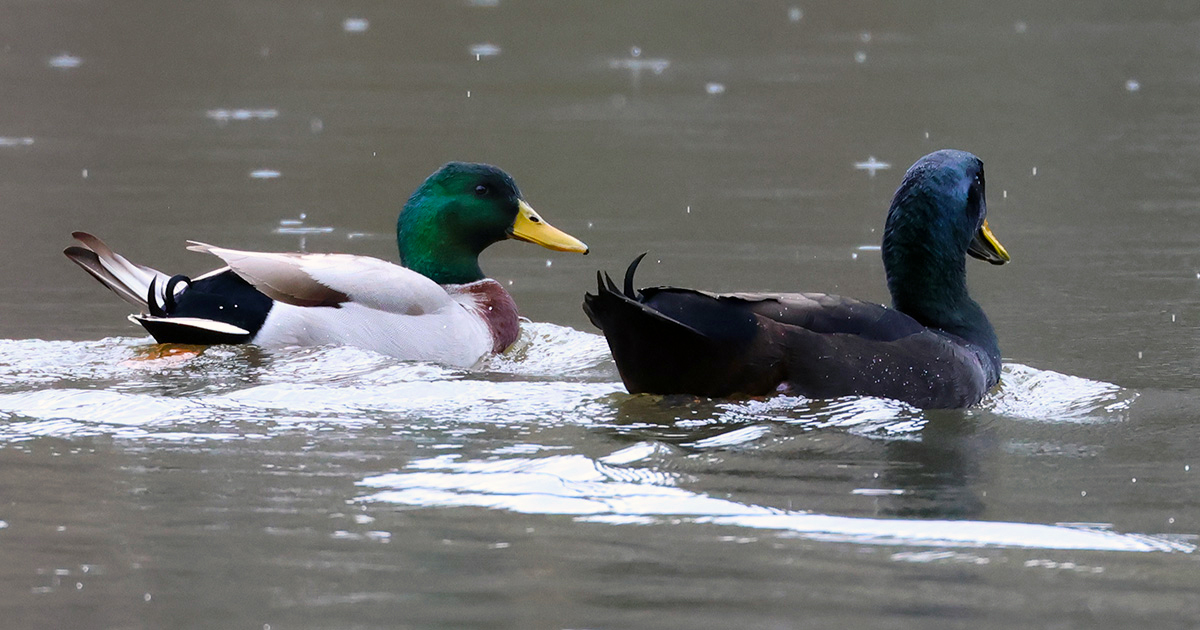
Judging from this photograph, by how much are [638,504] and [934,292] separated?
2.45 m

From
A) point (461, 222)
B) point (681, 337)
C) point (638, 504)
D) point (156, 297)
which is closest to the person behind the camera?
point (638, 504)

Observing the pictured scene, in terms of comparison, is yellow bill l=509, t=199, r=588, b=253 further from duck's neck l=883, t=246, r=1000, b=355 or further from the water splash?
the water splash

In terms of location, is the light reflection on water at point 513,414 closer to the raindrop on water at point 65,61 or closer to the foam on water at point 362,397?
the foam on water at point 362,397

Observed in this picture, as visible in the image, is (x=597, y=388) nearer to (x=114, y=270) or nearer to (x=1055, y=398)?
(x=1055, y=398)

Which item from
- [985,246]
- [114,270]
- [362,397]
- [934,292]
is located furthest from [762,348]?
[114,270]

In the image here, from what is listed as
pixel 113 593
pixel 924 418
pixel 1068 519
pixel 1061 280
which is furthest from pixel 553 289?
pixel 113 593

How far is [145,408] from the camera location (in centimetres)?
662

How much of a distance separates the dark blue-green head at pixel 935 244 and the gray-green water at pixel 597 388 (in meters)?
0.40

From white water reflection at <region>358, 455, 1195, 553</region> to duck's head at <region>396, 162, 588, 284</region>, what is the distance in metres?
3.07

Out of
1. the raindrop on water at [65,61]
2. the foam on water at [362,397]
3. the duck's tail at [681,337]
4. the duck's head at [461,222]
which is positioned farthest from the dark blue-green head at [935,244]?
the raindrop on water at [65,61]

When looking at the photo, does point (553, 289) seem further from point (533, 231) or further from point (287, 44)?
point (287, 44)

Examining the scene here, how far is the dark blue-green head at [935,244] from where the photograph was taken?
292 inches

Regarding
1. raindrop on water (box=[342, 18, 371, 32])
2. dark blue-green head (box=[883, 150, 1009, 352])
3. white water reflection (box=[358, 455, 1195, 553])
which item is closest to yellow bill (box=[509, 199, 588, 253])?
dark blue-green head (box=[883, 150, 1009, 352])

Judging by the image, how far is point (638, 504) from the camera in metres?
5.50
